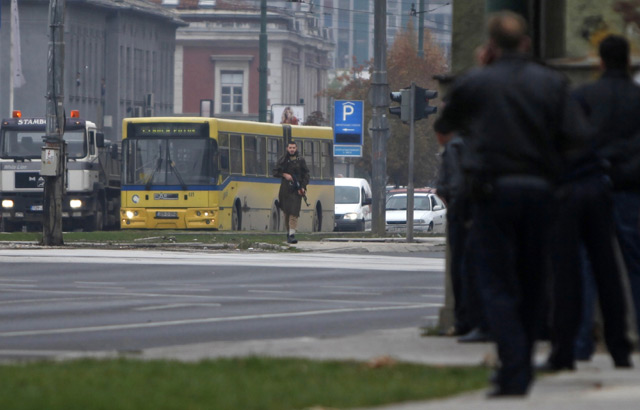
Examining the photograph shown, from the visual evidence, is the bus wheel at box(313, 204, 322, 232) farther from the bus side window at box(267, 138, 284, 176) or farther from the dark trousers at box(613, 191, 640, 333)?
the dark trousers at box(613, 191, 640, 333)

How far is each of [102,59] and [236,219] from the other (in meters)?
46.3

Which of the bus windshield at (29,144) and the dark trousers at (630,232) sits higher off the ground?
the bus windshield at (29,144)

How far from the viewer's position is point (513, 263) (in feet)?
23.2

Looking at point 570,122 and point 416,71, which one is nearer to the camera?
point 570,122

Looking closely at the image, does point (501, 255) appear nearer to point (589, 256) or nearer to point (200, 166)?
point (589, 256)

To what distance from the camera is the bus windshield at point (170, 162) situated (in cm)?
3756

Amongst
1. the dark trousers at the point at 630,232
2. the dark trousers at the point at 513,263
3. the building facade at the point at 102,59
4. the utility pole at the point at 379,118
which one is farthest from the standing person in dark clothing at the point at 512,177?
the building facade at the point at 102,59

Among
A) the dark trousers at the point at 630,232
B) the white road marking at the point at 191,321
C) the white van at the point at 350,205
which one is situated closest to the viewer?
the dark trousers at the point at 630,232

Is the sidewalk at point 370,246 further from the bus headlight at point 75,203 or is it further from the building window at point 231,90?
the building window at point 231,90

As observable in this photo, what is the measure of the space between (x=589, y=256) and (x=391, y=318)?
5270 mm

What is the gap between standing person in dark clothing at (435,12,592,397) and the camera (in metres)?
6.98

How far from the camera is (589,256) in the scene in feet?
26.6

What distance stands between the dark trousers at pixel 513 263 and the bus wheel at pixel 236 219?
3113 cm

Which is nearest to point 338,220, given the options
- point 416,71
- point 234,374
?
point 416,71
